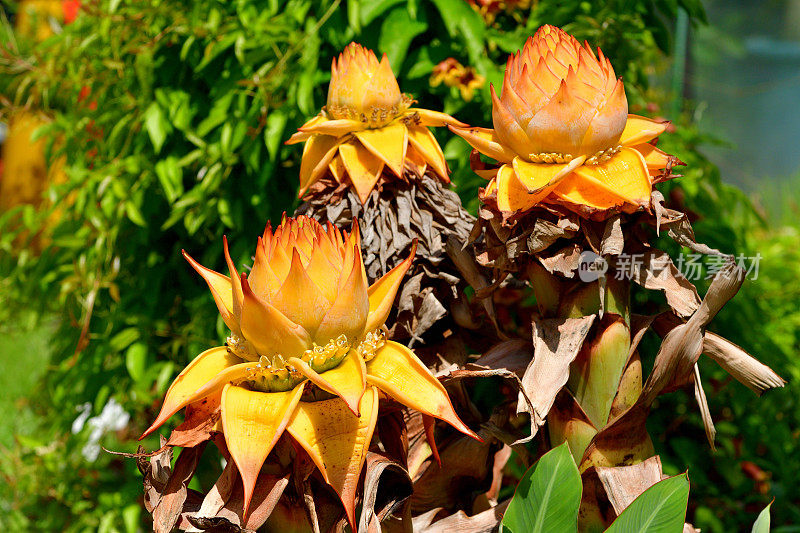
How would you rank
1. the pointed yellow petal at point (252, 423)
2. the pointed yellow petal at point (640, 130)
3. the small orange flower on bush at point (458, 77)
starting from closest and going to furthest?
the pointed yellow petal at point (252, 423), the pointed yellow petal at point (640, 130), the small orange flower on bush at point (458, 77)

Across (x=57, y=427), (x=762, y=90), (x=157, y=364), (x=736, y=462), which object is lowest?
(x=762, y=90)

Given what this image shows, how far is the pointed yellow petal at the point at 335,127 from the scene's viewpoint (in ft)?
2.49

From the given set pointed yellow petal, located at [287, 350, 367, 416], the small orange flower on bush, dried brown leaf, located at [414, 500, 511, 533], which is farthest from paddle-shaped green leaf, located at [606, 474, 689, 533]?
the small orange flower on bush

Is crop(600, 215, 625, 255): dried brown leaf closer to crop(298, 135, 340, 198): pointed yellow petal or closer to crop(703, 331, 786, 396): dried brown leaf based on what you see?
crop(703, 331, 786, 396): dried brown leaf

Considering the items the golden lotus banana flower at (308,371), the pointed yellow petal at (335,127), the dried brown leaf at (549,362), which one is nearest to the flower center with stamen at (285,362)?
the golden lotus banana flower at (308,371)

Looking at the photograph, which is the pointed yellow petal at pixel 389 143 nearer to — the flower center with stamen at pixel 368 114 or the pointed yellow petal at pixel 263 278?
the flower center with stamen at pixel 368 114

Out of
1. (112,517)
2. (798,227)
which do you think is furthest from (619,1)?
(798,227)

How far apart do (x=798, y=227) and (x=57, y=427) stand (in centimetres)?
207

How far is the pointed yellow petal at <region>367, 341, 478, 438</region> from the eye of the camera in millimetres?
596

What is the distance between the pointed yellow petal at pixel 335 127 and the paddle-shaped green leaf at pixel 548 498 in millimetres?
381

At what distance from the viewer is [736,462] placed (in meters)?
1.44

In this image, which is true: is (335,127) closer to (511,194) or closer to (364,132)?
(364,132)

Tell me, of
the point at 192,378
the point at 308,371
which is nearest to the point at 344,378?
the point at 308,371

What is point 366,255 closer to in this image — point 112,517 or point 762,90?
point 112,517
